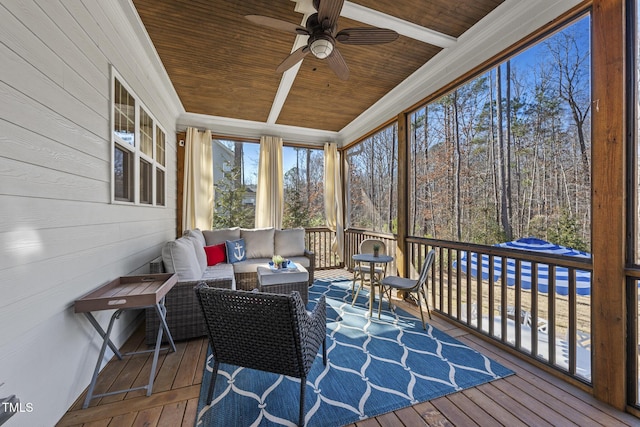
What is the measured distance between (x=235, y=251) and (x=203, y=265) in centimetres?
71

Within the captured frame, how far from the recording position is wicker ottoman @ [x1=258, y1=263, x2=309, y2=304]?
10.5ft

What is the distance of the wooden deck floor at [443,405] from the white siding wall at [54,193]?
0.26 m

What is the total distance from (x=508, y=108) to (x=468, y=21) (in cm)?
92

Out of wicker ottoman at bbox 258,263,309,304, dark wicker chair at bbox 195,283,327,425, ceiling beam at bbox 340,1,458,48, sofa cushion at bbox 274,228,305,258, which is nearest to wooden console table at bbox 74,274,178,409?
dark wicker chair at bbox 195,283,327,425

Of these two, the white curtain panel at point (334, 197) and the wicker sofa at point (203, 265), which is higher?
the white curtain panel at point (334, 197)

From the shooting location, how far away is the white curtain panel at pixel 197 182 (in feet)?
15.0

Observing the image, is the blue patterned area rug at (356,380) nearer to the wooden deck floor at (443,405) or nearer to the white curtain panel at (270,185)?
the wooden deck floor at (443,405)

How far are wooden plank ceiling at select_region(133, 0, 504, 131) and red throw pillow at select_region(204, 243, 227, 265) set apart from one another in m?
2.30

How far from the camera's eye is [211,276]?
307cm

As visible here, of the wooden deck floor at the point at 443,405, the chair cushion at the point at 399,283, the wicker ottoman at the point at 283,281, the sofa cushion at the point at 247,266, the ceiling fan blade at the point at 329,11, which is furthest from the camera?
the sofa cushion at the point at 247,266

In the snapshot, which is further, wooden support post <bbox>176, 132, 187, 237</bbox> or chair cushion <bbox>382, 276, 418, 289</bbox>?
wooden support post <bbox>176, 132, 187, 237</bbox>

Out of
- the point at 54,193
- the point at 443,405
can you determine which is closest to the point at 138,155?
the point at 54,193

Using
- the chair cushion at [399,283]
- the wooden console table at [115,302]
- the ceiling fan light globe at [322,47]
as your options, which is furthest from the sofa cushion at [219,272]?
the ceiling fan light globe at [322,47]

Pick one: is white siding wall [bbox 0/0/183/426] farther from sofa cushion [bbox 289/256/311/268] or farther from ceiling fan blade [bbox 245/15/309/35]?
sofa cushion [bbox 289/256/311/268]
